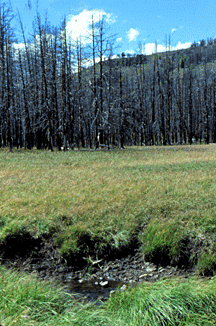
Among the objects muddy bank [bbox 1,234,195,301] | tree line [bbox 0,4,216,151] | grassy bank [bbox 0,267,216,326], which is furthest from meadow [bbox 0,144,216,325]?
tree line [bbox 0,4,216,151]

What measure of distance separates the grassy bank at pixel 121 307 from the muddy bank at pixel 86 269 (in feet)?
3.22

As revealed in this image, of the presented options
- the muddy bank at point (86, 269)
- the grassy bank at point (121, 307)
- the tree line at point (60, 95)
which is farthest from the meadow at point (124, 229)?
the tree line at point (60, 95)

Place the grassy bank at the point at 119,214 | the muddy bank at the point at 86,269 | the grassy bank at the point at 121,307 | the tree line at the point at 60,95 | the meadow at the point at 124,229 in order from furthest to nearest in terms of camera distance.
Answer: the tree line at the point at 60,95 → the grassy bank at the point at 119,214 → the muddy bank at the point at 86,269 → the meadow at the point at 124,229 → the grassy bank at the point at 121,307

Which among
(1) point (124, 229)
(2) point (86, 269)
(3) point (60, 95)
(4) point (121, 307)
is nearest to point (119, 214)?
(1) point (124, 229)

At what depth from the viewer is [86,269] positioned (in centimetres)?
538

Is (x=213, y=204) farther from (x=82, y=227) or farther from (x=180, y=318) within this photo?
(x=180, y=318)

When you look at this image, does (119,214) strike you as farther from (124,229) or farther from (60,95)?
(60,95)

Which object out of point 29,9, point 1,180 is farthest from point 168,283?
point 29,9

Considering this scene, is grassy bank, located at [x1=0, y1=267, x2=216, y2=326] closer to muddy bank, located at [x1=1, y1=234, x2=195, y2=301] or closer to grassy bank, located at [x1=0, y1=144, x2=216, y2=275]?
muddy bank, located at [x1=1, y1=234, x2=195, y2=301]

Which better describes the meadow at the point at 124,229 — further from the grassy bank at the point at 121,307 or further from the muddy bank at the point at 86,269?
the muddy bank at the point at 86,269

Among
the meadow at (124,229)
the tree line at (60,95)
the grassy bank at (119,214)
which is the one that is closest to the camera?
the meadow at (124,229)

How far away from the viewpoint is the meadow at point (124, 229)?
132 inches

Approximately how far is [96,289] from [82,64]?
97.5 feet

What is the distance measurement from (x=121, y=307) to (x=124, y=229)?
2.60 meters
